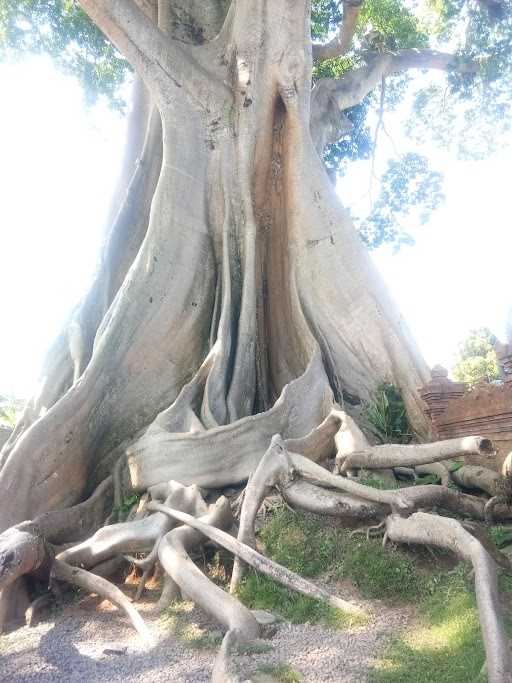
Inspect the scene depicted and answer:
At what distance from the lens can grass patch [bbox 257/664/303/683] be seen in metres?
1.95

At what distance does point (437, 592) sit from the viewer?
8.35 feet

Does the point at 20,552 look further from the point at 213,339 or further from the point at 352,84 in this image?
the point at 352,84

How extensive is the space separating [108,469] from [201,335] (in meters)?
1.51

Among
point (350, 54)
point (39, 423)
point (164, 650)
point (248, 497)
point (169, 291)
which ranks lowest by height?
point (164, 650)

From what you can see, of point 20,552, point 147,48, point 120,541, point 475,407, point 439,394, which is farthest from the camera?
point 147,48

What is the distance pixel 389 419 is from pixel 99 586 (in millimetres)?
2685

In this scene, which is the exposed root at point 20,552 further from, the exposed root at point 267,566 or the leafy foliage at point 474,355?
the leafy foliage at point 474,355

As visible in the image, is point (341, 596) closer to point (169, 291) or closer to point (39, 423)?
point (39, 423)

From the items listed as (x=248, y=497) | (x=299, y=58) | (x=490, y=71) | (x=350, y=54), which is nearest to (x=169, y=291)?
(x=248, y=497)

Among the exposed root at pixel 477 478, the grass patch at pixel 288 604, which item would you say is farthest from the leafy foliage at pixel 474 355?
the grass patch at pixel 288 604

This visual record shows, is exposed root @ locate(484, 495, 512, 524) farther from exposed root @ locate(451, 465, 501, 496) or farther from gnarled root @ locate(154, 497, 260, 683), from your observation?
gnarled root @ locate(154, 497, 260, 683)

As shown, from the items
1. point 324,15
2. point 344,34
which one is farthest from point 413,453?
point 324,15

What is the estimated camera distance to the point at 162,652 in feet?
7.96

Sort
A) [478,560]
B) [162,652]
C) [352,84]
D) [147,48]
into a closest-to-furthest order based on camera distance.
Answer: [478,560]
[162,652]
[147,48]
[352,84]
